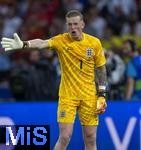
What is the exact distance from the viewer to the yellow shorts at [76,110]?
1038 cm

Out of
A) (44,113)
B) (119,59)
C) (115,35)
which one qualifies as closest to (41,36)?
(115,35)

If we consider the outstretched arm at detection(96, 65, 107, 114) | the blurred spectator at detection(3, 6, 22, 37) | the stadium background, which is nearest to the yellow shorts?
the outstretched arm at detection(96, 65, 107, 114)

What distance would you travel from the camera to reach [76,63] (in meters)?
10.4

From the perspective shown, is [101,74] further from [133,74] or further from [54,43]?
[133,74]

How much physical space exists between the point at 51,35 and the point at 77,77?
610 cm

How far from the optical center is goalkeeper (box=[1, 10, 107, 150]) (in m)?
10.4

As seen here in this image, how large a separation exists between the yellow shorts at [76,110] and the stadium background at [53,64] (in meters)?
1.59

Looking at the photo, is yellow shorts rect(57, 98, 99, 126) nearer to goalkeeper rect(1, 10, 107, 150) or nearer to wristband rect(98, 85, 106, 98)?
goalkeeper rect(1, 10, 107, 150)

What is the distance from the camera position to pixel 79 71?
10430 mm

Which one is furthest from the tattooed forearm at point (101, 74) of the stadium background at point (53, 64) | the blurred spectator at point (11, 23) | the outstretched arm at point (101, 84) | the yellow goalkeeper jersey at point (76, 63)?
the blurred spectator at point (11, 23)

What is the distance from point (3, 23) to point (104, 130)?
552 centimetres

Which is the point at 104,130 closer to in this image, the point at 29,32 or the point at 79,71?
the point at 79,71

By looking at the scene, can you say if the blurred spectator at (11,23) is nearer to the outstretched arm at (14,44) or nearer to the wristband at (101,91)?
the wristband at (101,91)

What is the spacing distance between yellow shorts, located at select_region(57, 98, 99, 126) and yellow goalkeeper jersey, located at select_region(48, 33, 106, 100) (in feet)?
0.23
